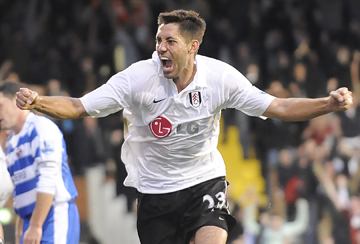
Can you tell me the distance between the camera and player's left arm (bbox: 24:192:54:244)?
582 centimetres

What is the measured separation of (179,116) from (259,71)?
25.6 feet

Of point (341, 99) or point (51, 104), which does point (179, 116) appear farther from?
point (341, 99)

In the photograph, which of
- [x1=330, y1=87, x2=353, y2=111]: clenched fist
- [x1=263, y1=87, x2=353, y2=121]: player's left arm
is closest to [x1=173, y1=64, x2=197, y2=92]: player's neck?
[x1=263, y1=87, x2=353, y2=121]: player's left arm

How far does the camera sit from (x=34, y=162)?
6.03 meters

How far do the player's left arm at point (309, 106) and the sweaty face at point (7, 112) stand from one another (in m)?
2.21

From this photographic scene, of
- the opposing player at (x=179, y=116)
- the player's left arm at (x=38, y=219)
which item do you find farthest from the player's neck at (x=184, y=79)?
the player's left arm at (x=38, y=219)

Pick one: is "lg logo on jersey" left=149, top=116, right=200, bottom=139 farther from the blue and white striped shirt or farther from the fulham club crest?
the blue and white striped shirt

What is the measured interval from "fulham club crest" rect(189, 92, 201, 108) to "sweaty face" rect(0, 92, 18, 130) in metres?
1.66

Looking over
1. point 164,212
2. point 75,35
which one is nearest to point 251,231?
point 164,212

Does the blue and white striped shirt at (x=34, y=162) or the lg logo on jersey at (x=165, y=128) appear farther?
the blue and white striped shirt at (x=34, y=162)

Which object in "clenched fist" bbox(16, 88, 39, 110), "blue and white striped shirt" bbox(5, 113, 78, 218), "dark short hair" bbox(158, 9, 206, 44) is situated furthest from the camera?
"blue and white striped shirt" bbox(5, 113, 78, 218)

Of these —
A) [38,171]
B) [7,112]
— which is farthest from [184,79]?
[7,112]

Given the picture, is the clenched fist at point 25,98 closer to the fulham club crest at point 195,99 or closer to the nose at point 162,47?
the nose at point 162,47

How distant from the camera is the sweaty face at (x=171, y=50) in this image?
208 inches
